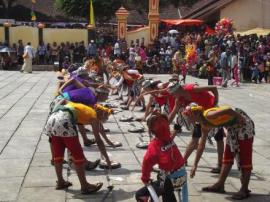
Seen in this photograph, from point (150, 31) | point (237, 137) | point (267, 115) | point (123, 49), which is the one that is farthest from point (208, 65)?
point (237, 137)

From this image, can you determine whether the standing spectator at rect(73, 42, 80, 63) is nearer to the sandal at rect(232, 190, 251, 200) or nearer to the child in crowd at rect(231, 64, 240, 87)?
the child in crowd at rect(231, 64, 240, 87)

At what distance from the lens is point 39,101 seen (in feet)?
49.1

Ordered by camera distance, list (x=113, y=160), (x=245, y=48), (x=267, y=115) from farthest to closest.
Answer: (x=245, y=48) < (x=267, y=115) < (x=113, y=160)

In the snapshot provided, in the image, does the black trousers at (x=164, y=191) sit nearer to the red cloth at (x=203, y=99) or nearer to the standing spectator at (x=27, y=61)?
the red cloth at (x=203, y=99)

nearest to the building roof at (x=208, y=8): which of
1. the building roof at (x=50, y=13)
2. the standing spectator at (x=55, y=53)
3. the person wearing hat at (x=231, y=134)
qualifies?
the building roof at (x=50, y=13)

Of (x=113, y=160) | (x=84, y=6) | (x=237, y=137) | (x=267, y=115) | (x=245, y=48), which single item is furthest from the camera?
(x=84, y=6)

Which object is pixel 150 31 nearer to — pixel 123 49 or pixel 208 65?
pixel 123 49

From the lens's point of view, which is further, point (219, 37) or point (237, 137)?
point (219, 37)

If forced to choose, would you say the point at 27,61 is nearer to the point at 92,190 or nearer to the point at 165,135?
the point at 92,190

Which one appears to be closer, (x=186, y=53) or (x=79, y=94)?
(x=79, y=94)

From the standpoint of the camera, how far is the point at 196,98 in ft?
23.8

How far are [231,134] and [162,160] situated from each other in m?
1.55

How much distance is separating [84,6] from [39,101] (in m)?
27.6

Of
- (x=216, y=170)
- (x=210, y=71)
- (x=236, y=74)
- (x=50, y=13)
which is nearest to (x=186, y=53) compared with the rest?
(x=236, y=74)
